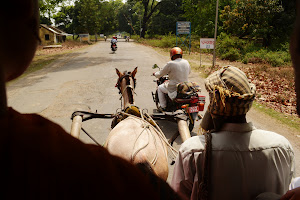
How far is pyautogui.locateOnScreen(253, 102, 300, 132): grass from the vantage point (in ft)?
18.9

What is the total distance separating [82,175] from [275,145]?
5.35 feet

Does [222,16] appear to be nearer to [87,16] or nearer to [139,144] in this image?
[139,144]

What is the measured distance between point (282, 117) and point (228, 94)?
5.25 metres

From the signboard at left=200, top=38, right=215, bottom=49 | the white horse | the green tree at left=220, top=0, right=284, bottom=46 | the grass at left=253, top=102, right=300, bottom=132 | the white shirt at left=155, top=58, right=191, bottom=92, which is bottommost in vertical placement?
the grass at left=253, top=102, right=300, bottom=132

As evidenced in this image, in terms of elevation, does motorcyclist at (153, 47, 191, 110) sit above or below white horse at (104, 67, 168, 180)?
above

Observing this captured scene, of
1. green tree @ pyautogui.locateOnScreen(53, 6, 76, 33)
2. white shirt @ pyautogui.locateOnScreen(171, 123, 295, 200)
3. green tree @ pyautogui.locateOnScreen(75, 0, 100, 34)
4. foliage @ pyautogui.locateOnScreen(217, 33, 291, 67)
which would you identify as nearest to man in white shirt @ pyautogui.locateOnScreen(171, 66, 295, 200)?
white shirt @ pyautogui.locateOnScreen(171, 123, 295, 200)

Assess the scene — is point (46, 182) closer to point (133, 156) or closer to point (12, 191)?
point (12, 191)

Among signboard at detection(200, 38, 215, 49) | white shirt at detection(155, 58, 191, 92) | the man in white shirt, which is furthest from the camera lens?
signboard at detection(200, 38, 215, 49)

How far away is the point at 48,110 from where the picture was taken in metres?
6.86

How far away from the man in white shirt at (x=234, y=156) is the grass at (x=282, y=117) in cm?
430

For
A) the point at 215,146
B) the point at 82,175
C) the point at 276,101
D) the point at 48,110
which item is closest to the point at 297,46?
the point at 82,175

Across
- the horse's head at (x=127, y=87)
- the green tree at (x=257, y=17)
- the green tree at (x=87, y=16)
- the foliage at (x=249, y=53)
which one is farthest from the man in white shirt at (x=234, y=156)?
the green tree at (x=87, y=16)

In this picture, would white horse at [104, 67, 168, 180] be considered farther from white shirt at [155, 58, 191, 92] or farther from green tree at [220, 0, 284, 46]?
green tree at [220, 0, 284, 46]

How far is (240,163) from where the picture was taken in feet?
5.80
